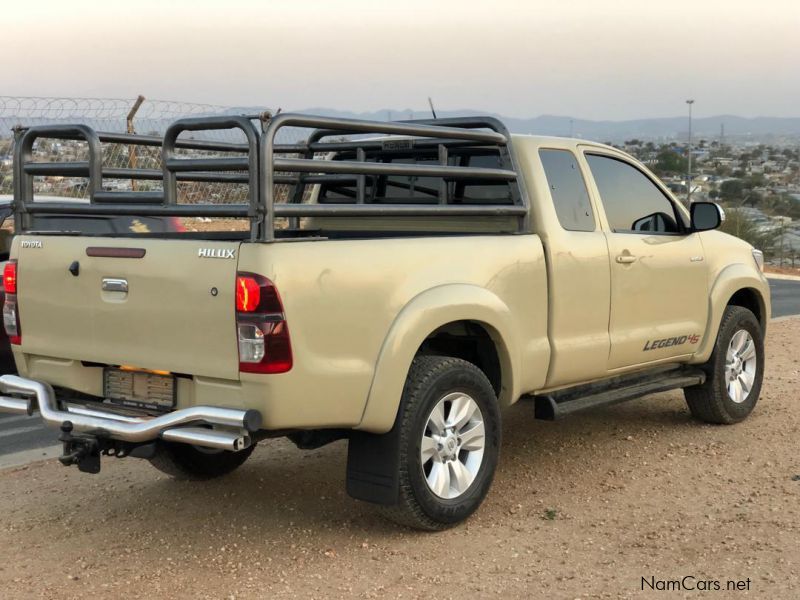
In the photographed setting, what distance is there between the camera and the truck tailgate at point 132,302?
4480 millimetres

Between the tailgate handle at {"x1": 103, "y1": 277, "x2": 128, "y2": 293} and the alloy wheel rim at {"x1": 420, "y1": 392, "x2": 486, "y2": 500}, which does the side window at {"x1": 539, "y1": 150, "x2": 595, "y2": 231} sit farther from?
the tailgate handle at {"x1": 103, "y1": 277, "x2": 128, "y2": 293}

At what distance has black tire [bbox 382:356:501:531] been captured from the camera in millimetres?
4934

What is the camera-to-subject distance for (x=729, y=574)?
15.0 feet

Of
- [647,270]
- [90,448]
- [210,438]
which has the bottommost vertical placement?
[90,448]

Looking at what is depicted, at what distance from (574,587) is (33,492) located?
3.31 metres

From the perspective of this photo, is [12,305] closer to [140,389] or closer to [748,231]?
[140,389]

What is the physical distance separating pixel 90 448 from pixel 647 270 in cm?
357

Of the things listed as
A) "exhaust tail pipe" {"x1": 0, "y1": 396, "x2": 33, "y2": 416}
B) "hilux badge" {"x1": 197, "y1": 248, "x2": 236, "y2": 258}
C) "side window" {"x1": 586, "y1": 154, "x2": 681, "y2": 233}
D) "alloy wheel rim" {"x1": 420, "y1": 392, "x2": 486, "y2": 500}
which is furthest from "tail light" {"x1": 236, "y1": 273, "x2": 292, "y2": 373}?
"side window" {"x1": 586, "y1": 154, "x2": 681, "y2": 233}

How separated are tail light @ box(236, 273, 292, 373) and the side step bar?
82.4 inches

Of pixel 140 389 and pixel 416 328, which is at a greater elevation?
pixel 416 328

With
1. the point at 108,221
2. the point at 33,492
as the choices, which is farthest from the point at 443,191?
the point at 108,221

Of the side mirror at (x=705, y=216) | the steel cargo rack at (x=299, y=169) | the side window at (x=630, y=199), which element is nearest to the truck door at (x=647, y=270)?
the side window at (x=630, y=199)

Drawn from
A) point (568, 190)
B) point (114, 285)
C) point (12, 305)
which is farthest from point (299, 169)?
point (568, 190)

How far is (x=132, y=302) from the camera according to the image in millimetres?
4793
